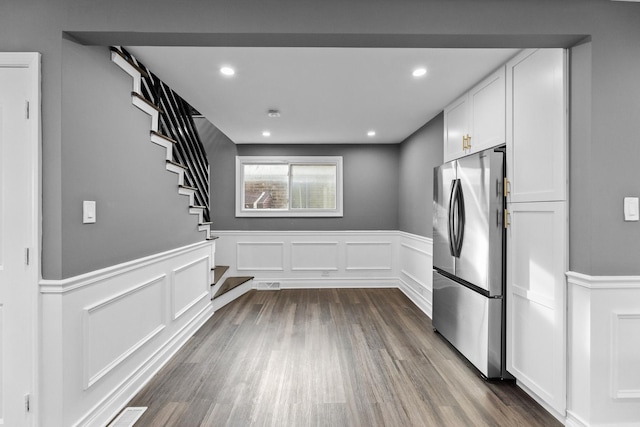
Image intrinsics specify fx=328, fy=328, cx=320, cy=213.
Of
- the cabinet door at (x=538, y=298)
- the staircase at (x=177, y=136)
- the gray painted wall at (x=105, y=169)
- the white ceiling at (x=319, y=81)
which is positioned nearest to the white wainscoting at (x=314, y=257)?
the staircase at (x=177, y=136)

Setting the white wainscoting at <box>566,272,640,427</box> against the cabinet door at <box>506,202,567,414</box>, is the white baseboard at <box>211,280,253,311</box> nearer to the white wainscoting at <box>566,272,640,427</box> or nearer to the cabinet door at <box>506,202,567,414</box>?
the cabinet door at <box>506,202,567,414</box>

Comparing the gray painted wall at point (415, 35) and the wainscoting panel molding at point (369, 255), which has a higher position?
the gray painted wall at point (415, 35)

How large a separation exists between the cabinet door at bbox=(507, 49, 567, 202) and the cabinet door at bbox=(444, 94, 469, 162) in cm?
69

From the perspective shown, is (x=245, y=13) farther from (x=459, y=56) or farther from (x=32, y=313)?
(x=32, y=313)

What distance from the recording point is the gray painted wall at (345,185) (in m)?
5.51

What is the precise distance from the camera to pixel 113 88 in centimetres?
220

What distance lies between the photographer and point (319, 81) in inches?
112

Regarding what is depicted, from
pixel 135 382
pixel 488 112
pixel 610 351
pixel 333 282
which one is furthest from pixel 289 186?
pixel 610 351

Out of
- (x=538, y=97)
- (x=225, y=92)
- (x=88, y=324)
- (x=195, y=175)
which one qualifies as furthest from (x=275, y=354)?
(x=538, y=97)

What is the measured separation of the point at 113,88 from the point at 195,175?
5.72 ft

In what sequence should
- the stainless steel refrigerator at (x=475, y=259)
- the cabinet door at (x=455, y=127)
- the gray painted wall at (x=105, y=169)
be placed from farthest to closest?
the cabinet door at (x=455, y=127) < the stainless steel refrigerator at (x=475, y=259) < the gray painted wall at (x=105, y=169)

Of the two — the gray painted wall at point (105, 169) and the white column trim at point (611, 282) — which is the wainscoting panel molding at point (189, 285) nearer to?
the gray painted wall at point (105, 169)

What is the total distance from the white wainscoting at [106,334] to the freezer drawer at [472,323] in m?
2.60

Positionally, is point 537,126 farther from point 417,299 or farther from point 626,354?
point 417,299
